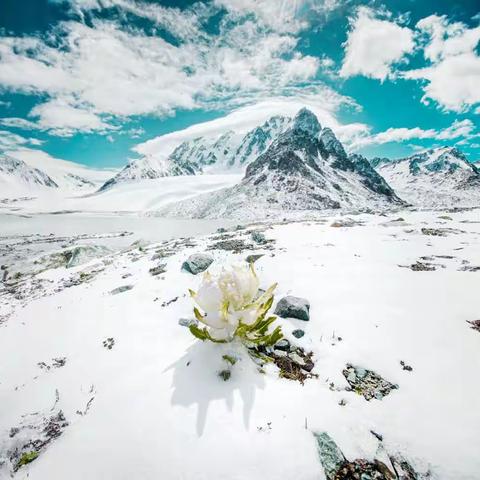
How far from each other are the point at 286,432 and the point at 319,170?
116 metres

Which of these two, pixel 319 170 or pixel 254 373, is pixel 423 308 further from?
pixel 319 170

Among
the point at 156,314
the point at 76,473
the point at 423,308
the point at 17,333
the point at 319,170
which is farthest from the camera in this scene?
the point at 319,170

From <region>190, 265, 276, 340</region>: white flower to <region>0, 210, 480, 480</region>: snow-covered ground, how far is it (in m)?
0.42

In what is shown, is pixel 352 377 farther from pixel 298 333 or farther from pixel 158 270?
pixel 158 270

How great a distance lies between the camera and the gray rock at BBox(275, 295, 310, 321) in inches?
230

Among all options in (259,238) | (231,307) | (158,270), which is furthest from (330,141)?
(231,307)

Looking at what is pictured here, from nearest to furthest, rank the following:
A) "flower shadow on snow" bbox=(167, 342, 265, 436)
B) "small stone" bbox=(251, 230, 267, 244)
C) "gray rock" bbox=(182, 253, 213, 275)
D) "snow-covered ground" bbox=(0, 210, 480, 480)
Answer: "snow-covered ground" bbox=(0, 210, 480, 480) < "flower shadow on snow" bbox=(167, 342, 265, 436) < "gray rock" bbox=(182, 253, 213, 275) < "small stone" bbox=(251, 230, 267, 244)

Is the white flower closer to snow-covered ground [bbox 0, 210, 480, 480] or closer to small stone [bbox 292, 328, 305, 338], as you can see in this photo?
snow-covered ground [bbox 0, 210, 480, 480]

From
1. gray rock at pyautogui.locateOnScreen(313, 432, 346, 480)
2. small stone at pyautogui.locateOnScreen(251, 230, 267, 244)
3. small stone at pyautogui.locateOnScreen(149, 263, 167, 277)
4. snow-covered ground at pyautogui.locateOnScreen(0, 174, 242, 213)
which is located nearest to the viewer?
gray rock at pyautogui.locateOnScreen(313, 432, 346, 480)

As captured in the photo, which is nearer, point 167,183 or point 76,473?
point 76,473

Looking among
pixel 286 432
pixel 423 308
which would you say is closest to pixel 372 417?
pixel 286 432

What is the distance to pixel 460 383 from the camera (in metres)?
4.03

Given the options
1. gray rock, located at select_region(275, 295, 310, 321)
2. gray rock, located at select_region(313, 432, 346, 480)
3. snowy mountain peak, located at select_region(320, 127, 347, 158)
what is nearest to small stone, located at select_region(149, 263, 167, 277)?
gray rock, located at select_region(275, 295, 310, 321)

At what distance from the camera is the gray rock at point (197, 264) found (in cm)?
960
